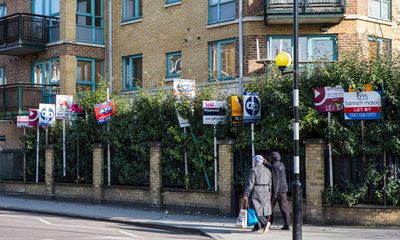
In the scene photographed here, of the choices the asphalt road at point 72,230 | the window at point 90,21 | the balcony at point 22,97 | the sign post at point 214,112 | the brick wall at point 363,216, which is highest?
the window at point 90,21

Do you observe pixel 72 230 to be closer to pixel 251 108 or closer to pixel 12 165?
pixel 251 108

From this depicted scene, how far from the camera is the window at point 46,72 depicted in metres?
28.1

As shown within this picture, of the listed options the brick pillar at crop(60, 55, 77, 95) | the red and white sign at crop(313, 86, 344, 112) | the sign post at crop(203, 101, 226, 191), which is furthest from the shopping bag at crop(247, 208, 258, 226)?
the brick pillar at crop(60, 55, 77, 95)

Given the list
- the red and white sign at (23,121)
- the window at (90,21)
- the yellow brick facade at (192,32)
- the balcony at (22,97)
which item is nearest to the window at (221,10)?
the yellow brick facade at (192,32)

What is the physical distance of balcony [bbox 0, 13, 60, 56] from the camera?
90.7 feet

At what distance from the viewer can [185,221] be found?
17.2 metres

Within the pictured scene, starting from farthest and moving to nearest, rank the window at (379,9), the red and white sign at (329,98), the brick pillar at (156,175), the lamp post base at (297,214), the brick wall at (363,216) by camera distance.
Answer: the window at (379,9)
the brick pillar at (156,175)
the red and white sign at (329,98)
the brick wall at (363,216)
the lamp post base at (297,214)

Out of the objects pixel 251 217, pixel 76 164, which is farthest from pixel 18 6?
pixel 251 217

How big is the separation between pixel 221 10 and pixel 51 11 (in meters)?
9.37

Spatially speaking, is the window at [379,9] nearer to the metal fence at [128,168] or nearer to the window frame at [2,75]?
the metal fence at [128,168]

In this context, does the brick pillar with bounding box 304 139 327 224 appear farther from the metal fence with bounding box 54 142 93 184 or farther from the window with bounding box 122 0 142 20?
the window with bounding box 122 0 142 20

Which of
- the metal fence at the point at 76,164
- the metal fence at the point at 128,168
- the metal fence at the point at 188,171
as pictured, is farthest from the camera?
the metal fence at the point at 76,164

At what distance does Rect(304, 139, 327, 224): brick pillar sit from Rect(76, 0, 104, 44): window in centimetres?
1464

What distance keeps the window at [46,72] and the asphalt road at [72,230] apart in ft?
34.9
